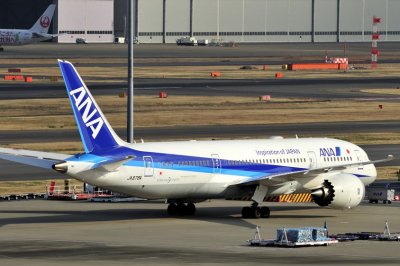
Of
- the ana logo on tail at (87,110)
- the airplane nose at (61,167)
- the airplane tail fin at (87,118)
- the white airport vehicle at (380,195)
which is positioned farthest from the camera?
the white airport vehicle at (380,195)

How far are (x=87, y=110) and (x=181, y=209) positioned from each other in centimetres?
753

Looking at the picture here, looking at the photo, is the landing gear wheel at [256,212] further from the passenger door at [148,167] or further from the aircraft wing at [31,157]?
the aircraft wing at [31,157]

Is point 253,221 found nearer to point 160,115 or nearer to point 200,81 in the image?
point 160,115

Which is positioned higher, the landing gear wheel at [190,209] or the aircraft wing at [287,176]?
the aircraft wing at [287,176]

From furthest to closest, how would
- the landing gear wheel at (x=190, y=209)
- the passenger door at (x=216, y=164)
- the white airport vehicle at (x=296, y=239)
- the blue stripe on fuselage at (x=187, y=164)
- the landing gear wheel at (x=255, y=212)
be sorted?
the landing gear wheel at (x=190, y=209), the landing gear wheel at (x=255, y=212), the passenger door at (x=216, y=164), the blue stripe on fuselage at (x=187, y=164), the white airport vehicle at (x=296, y=239)

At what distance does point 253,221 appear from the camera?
2313 inches

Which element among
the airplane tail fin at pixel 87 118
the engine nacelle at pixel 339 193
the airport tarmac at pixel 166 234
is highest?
the airplane tail fin at pixel 87 118

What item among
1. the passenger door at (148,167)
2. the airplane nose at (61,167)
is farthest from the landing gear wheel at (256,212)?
the airplane nose at (61,167)

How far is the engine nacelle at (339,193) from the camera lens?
197 ft

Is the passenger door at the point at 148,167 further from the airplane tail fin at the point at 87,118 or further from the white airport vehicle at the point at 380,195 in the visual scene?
the white airport vehicle at the point at 380,195

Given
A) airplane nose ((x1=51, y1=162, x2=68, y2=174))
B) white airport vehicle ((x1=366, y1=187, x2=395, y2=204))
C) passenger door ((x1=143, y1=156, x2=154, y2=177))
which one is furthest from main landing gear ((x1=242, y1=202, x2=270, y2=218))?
white airport vehicle ((x1=366, y1=187, x2=395, y2=204))

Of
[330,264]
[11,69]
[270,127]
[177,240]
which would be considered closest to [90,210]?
[177,240]

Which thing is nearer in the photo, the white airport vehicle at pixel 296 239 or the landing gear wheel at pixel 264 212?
the white airport vehicle at pixel 296 239

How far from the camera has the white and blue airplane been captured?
184 ft
